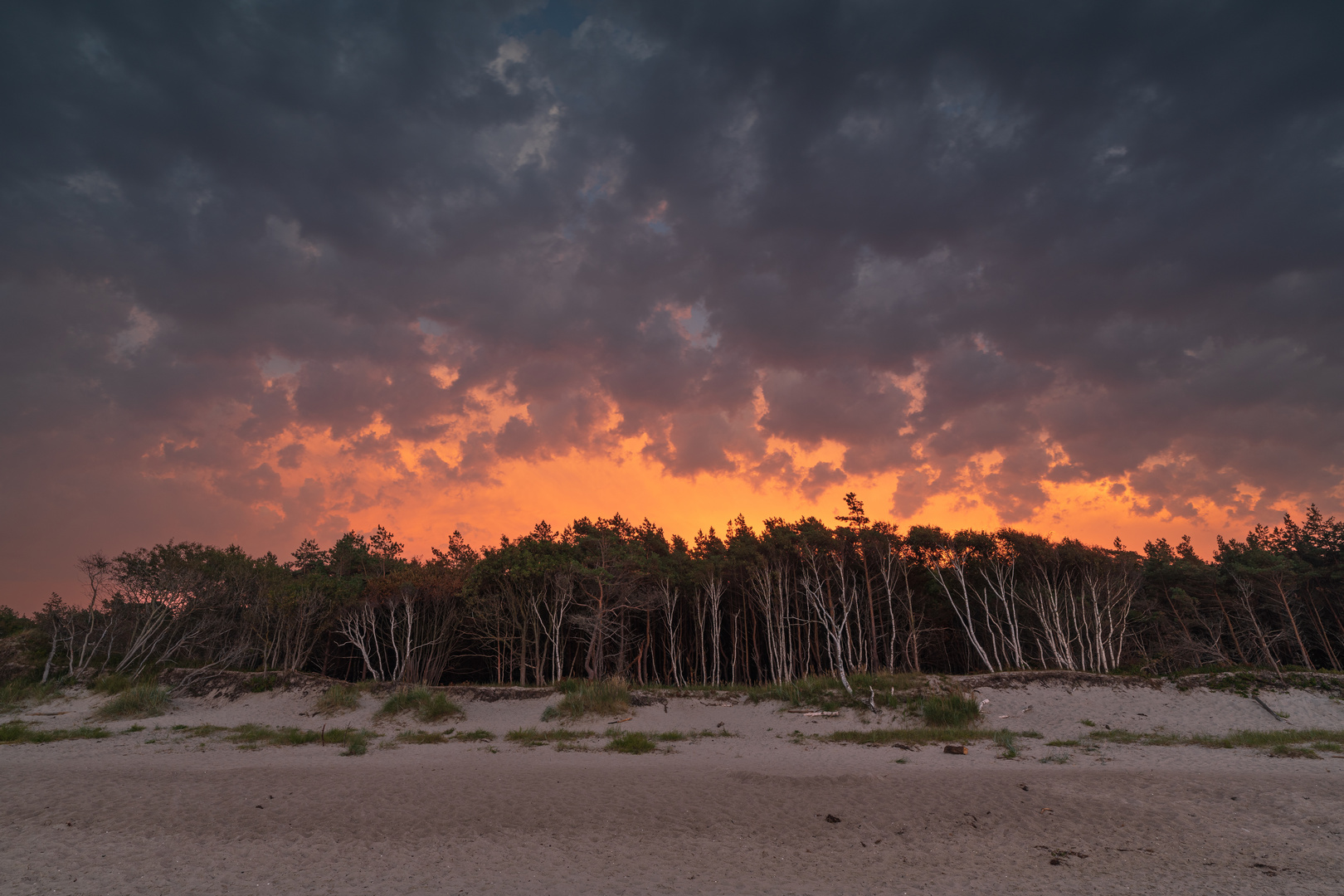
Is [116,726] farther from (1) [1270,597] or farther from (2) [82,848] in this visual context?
(1) [1270,597]

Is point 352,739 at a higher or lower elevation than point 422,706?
lower

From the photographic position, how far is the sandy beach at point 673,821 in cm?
843

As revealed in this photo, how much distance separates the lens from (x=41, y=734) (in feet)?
77.3

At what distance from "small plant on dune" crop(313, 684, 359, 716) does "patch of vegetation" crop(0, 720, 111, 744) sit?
8.35 metres

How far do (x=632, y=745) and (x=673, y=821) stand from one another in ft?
37.5

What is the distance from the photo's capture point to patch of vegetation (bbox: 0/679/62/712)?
31.3 meters

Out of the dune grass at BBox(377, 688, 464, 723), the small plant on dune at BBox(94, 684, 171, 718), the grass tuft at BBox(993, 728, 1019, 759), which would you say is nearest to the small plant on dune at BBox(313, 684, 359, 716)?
the dune grass at BBox(377, 688, 464, 723)

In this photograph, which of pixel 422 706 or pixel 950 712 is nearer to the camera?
pixel 950 712

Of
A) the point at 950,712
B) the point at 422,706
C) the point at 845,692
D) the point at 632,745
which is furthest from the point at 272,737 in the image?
the point at 950,712

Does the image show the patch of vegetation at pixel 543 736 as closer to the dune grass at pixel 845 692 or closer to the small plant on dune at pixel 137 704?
the dune grass at pixel 845 692

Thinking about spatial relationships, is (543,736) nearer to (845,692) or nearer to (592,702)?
(592,702)

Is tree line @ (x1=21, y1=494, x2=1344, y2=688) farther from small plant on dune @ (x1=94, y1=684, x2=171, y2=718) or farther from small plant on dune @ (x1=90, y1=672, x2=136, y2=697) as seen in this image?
small plant on dune @ (x1=94, y1=684, x2=171, y2=718)

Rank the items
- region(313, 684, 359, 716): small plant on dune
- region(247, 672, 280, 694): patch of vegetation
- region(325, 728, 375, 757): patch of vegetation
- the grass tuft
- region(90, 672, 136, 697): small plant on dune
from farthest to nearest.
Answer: region(247, 672, 280, 694): patch of vegetation, region(90, 672, 136, 697): small plant on dune, region(313, 684, 359, 716): small plant on dune, region(325, 728, 375, 757): patch of vegetation, the grass tuft

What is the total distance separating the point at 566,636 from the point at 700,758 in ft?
100
